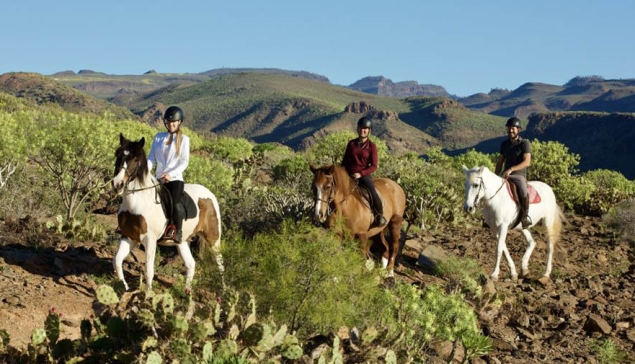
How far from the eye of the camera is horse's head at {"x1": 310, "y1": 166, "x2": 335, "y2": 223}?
30.6 ft

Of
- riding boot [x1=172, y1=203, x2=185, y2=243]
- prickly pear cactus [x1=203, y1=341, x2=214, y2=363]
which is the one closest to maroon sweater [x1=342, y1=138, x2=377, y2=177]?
riding boot [x1=172, y1=203, x2=185, y2=243]

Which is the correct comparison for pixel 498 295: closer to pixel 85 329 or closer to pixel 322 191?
pixel 322 191

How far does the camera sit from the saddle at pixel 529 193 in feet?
40.5

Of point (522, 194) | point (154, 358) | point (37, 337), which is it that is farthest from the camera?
point (522, 194)

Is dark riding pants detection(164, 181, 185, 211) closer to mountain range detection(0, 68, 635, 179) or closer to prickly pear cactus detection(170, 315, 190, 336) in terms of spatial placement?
prickly pear cactus detection(170, 315, 190, 336)

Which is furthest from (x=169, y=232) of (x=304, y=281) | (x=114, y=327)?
(x=114, y=327)

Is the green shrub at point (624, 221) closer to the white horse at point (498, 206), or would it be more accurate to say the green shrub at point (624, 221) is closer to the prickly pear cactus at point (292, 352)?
the white horse at point (498, 206)

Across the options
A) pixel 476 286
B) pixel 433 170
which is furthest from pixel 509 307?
pixel 433 170

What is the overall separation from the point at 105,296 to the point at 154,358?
1.17 m

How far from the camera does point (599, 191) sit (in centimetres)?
2667

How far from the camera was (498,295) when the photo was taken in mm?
10648

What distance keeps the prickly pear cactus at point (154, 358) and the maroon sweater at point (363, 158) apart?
596 centimetres

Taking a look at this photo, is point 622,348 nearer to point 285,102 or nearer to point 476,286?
point 476,286

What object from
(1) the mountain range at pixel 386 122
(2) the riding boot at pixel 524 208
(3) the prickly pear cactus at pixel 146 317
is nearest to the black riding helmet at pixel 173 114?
(3) the prickly pear cactus at pixel 146 317
